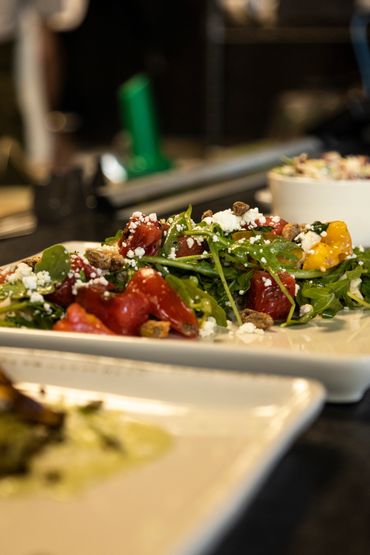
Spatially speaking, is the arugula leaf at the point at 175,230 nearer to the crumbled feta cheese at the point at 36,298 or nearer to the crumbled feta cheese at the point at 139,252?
the crumbled feta cheese at the point at 139,252

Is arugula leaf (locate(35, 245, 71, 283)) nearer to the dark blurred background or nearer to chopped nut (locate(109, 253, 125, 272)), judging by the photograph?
chopped nut (locate(109, 253, 125, 272))

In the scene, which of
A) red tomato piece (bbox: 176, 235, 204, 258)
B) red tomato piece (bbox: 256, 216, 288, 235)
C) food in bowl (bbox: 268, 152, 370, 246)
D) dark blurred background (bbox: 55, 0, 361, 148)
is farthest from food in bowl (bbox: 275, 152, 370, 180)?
dark blurred background (bbox: 55, 0, 361, 148)

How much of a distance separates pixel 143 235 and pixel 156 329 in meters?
0.19

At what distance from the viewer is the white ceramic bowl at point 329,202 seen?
1.58 meters

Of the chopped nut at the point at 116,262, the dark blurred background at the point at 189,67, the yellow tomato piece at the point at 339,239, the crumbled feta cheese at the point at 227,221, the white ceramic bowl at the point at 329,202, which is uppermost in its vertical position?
the crumbled feta cheese at the point at 227,221

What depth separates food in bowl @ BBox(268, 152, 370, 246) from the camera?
1581 mm

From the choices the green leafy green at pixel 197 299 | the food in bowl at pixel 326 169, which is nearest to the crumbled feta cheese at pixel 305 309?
the green leafy green at pixel 197 299

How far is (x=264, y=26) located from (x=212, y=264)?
3.75 m

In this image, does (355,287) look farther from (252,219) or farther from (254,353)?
(254,353)

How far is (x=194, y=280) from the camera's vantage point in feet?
3.78

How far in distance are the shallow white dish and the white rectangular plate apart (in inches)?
3.0

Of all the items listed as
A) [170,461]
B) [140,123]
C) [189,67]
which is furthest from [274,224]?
[189,67]

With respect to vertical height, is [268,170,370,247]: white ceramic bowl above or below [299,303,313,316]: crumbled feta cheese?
below

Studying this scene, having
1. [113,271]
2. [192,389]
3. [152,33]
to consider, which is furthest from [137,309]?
[152,33]
